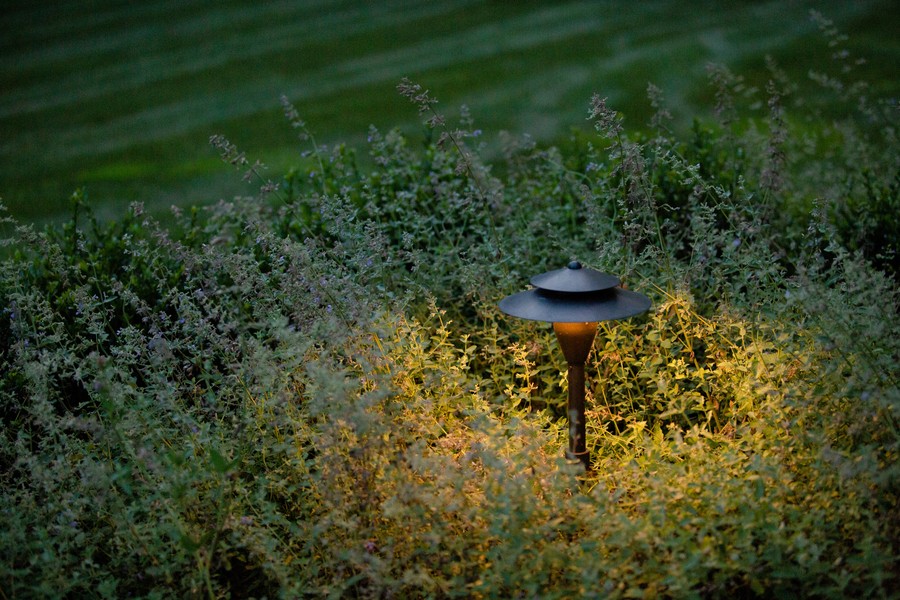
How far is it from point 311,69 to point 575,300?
11.4 metres

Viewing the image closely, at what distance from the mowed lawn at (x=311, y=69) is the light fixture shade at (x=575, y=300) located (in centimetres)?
580

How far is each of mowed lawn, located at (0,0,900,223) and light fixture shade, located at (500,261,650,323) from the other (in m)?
5.80

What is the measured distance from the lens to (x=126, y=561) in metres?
2.70

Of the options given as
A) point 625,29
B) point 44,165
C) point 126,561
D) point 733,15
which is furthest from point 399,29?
point 126,561

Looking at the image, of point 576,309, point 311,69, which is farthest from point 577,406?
point 311,69

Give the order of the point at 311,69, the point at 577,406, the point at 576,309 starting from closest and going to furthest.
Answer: the point at 576,309, the point at 577,406, the point at 311,69

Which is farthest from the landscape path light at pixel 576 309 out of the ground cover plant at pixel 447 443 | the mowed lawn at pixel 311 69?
the mowed lawn at pixel 311 69

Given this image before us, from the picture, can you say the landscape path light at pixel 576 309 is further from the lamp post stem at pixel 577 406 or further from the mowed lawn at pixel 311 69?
the mowed lawn at pixel 311 69

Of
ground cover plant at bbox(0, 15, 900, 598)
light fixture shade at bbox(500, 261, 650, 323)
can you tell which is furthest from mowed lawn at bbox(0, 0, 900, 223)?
light fixture shade at bbox(500, 261, 650, 323)

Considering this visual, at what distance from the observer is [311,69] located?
1350cm

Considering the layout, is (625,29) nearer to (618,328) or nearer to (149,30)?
(149,30)

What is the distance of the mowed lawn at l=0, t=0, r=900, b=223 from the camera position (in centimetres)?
967

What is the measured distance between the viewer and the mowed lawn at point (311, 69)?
967cm

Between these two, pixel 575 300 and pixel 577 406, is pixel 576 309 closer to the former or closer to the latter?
pixel 575 300
